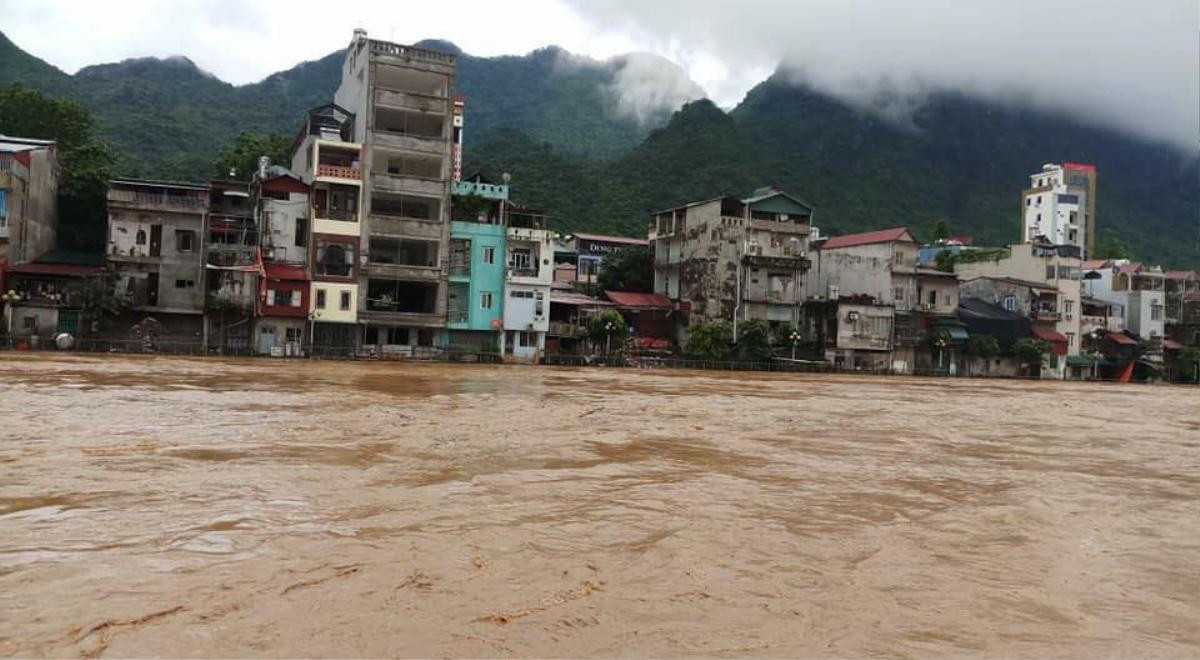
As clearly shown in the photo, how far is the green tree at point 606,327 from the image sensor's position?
159ft

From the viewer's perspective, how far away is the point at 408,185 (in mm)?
46594

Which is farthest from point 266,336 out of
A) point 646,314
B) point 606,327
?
point 646,314

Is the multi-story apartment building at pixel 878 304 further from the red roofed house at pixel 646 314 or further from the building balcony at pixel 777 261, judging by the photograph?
the red roofed house at pixel 646 314

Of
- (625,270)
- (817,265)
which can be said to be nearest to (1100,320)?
(817,265)

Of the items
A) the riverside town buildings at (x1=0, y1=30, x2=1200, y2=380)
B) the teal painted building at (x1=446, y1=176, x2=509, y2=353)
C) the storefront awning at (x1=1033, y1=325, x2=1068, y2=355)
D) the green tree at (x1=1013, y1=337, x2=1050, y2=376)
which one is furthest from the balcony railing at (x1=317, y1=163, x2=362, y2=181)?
the storefront awning at (x1=1033, y1=325, x2=1068, y2=355)

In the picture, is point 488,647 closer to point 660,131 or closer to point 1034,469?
point 1034,469

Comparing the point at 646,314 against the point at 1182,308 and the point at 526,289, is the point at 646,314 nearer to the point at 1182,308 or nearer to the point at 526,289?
the point at 526,289

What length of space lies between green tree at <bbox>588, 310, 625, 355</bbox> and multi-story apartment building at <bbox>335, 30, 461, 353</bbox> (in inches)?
341

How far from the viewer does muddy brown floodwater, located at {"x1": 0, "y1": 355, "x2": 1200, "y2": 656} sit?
558 centimetres

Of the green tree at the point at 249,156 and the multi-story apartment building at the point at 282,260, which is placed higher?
the green tree at the point at 249,156

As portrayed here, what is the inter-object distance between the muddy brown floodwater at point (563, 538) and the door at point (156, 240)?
27229mm

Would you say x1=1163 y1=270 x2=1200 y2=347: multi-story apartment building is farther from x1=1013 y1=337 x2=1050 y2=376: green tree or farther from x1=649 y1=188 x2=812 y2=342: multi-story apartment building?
x1=649 y1=188 x2=812 y2=342: multi-story apartment building

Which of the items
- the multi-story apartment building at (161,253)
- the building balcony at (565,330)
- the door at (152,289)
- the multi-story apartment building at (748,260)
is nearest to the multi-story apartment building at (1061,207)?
the multi-story apartment building at (748,260)

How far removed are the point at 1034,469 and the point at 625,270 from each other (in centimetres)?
4709
